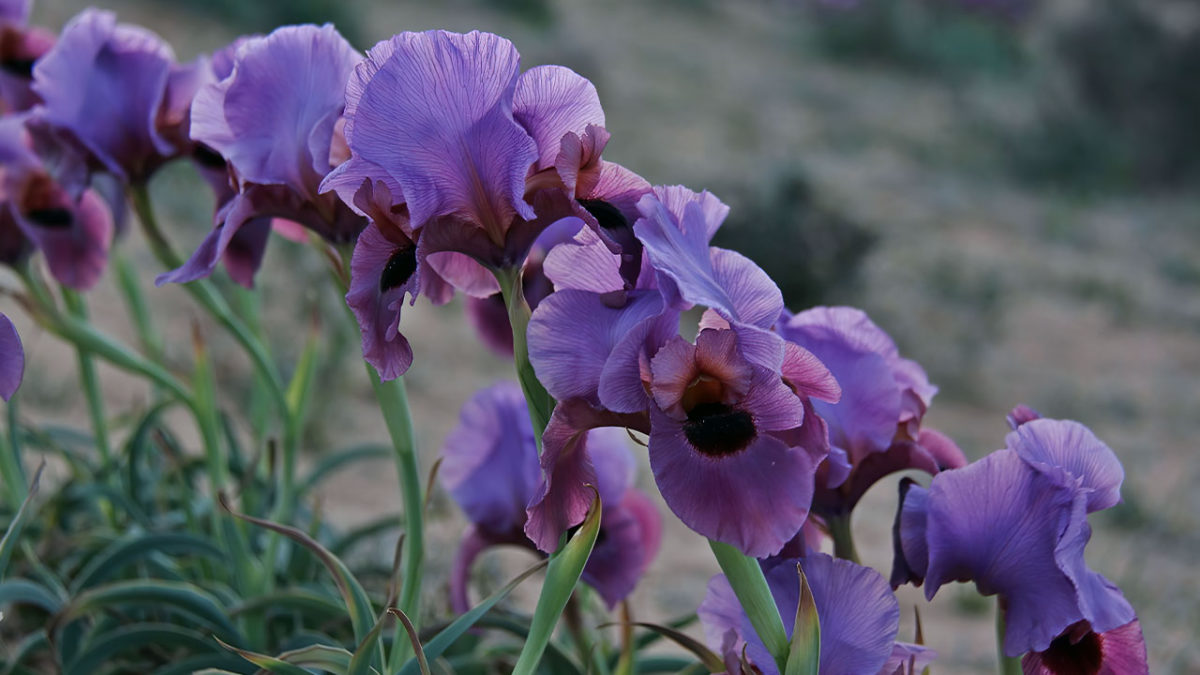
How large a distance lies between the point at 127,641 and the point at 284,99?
0.63 meters

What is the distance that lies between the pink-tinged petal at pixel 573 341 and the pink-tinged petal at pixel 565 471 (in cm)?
1

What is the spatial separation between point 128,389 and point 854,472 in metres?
2.98

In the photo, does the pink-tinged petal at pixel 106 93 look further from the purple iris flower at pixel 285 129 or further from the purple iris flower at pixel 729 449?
the purple iris flower at pixel 729 449

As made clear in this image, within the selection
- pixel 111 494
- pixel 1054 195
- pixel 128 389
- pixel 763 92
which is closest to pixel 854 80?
pixel 763 92

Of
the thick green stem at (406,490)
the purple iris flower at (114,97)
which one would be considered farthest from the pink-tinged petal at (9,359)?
the purple iris flower at (114,97)

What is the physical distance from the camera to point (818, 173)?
9219mm

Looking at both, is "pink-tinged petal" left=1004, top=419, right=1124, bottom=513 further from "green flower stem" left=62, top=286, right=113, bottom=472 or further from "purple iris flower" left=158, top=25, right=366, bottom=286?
"green flower stem" left=62, top=286, right=113, bottom=472

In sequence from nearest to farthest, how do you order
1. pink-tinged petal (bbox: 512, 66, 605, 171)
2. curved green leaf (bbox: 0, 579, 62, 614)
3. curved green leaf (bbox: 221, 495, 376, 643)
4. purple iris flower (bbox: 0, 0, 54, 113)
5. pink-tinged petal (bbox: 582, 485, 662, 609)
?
pink-tinged petal (bbox: 512, 66, 605, 171)
curved green leaf (bbox: 221, 495, 376, 643)
curved green leaf (bbox: 0, 579, 62, 614)
pink-tinged petal (bbox: 582, 485, 662, 609)
purple iris flower (bbox: 0, 0, 54, 113)

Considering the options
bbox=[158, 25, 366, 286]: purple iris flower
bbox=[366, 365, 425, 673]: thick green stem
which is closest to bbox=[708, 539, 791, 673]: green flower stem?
bbox=[366, 365, 425, 673]: thick green stem

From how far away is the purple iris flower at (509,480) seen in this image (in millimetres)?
1236

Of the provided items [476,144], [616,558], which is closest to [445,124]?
[476,144]

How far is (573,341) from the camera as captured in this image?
0.77 metres

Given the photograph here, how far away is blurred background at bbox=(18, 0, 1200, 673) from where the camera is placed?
3519 mm

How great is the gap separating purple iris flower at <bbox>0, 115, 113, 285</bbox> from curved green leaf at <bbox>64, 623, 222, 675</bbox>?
45cm
